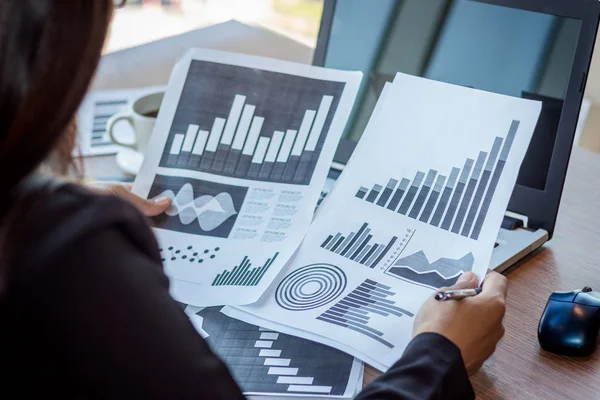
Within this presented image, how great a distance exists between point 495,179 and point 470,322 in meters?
0.20

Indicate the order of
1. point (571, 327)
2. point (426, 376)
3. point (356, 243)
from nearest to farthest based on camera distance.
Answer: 1. point (426, 376)
2. point (571, 327)
3. point (356, 243)

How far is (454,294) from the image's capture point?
0.66 metres

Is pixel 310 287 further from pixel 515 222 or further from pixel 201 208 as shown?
pixel 515 222

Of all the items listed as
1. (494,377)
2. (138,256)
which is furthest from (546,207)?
(138,256)

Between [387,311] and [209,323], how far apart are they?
18cm

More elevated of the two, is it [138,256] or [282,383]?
[138,256]

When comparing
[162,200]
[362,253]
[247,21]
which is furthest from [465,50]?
[247,21]

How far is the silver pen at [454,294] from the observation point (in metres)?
0.66

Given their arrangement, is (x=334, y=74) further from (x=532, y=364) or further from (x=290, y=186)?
→ (x=532, y=364)

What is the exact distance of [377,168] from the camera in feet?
2.77

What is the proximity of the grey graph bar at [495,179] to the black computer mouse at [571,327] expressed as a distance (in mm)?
112

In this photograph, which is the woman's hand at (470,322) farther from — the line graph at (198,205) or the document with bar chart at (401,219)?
the line graph at (198,205)

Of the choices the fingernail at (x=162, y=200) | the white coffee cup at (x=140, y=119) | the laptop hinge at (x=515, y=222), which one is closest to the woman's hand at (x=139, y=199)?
the fingernail at (x=162, y=200)

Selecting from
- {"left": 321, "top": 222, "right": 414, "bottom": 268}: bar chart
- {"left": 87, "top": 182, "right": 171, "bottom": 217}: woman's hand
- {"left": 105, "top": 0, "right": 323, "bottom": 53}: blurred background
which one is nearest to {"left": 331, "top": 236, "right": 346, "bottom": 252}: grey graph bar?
{"left": 321, "top": 222, "right": 414, "bottom": 268}: bar chart
